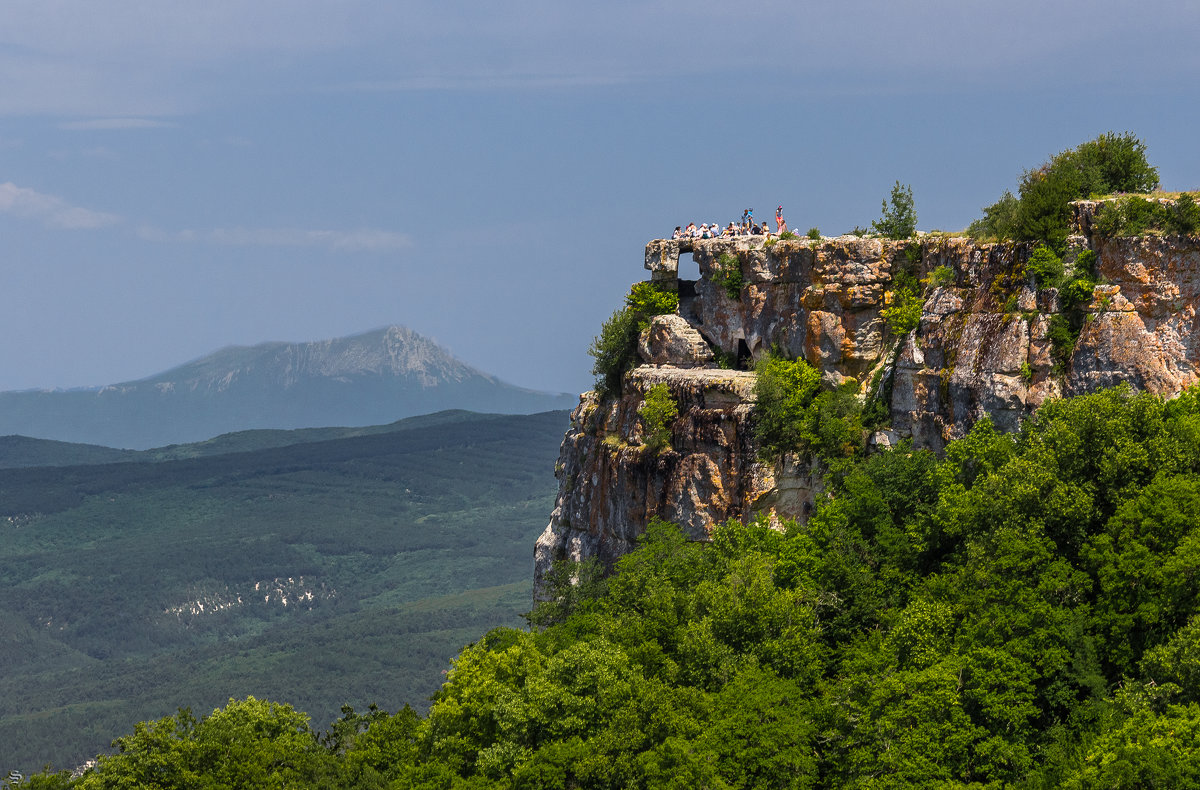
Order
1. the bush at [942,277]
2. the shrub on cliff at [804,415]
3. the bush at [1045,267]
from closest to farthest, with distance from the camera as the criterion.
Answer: the bush at [1045,267] < the bush at [942,277] < the shrub on cliff at [804,415]

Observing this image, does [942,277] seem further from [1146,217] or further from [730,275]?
[730,275]

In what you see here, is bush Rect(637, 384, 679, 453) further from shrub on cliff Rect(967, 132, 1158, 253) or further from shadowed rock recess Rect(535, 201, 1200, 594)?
shrub on cliff Rect(967, 132, 1158, 253)

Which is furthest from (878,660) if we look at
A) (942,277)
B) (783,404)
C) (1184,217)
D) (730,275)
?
(730,275)

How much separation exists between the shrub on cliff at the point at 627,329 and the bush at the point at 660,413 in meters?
6.71

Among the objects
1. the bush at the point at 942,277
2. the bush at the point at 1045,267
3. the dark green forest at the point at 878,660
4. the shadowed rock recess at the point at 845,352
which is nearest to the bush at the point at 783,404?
the shadowed rock recess at the point at 845,352

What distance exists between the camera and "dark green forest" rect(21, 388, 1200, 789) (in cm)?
3559

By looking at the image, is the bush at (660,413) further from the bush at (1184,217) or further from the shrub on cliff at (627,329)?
the bush at (1184,217)

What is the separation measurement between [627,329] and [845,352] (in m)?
13.2

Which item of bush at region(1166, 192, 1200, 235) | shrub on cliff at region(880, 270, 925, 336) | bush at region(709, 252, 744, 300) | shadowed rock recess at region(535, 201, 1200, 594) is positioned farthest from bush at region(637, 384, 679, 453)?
bush at region(1166, 192, 1200, 235)

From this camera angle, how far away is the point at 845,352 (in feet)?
187

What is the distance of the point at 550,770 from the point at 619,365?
30478 mm

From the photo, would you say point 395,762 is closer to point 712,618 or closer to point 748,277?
point 712,618

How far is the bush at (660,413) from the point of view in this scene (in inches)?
2339

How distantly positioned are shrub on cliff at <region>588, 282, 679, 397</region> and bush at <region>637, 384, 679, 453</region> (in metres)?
6.71
